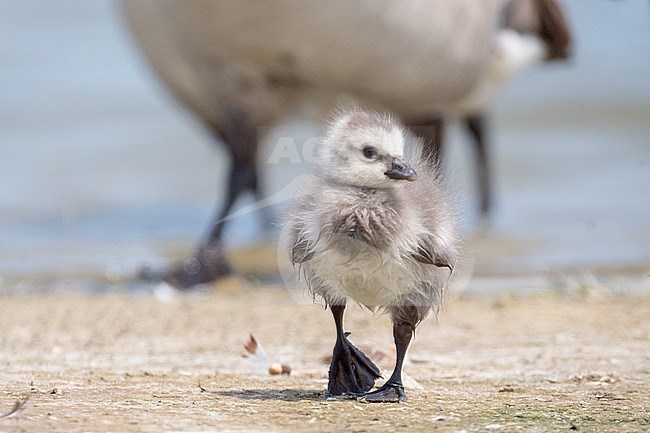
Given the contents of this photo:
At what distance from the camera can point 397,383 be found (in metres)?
3.27

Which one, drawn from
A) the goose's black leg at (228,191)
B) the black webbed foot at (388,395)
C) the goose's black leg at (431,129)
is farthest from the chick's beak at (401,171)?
the goose's black leg at (431,129)

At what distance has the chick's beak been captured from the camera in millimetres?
3117

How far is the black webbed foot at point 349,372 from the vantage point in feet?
11.1

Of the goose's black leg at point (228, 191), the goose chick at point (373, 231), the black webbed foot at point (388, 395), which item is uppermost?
the goose's black leg at point (228, 191)

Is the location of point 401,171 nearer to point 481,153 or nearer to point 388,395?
point 388,395

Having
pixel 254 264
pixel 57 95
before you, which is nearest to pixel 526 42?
pixel 254 264

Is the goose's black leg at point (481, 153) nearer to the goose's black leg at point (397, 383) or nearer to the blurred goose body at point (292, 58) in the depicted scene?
the blurred goose body at point (292, 58)

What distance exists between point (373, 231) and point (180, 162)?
1079 cm

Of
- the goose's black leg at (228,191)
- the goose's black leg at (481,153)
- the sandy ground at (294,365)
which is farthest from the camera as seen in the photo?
the goose's black leg at (481,153)

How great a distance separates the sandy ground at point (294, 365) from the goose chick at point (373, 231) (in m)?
0.30

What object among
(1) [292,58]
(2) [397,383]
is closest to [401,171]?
(2) [397,383]

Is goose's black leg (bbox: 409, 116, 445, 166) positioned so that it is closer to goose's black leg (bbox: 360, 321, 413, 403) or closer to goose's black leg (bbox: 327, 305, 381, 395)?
goose's black leg (bbox: 327, 305, 381, 395)

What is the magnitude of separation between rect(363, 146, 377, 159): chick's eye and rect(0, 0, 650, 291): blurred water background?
0.64 metres

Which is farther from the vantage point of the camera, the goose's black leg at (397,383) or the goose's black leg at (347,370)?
the goose's black leg at (347,370)
